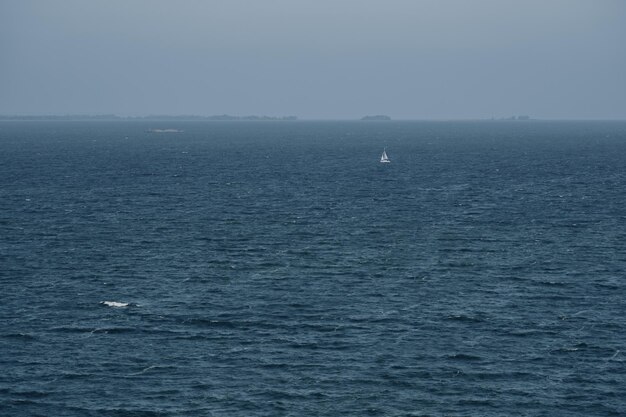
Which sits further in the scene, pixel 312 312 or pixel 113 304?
pixel 113 304

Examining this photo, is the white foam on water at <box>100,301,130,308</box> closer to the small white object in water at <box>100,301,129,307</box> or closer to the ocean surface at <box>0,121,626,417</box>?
the small white object in water at <box>100,301,129,307</box>

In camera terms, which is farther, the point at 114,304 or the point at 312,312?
the point at 114,304

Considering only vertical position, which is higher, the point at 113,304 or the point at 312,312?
the point at 113,304

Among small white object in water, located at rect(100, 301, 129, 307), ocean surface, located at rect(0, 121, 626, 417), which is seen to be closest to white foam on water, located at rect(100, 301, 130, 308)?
small white object in water, located at rect(100, 301, 129, 307)

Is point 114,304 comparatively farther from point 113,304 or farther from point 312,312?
point 312,312

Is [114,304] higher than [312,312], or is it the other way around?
[114,304]

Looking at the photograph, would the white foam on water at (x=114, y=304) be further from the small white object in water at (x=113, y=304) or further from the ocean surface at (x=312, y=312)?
the ocean surface at (x=312, y=312)

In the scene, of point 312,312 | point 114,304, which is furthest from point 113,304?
point 312,312

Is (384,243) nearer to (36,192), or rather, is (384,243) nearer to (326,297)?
(326,297)

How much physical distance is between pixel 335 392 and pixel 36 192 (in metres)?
124

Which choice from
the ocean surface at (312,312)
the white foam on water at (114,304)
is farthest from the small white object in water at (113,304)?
the ocean surface at (312,312)

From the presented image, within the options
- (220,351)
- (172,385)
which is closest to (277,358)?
(220,351)

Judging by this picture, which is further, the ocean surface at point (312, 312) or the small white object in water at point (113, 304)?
the small white object in water at point (113, 304)

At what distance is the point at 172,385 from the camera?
64125 millimetres
